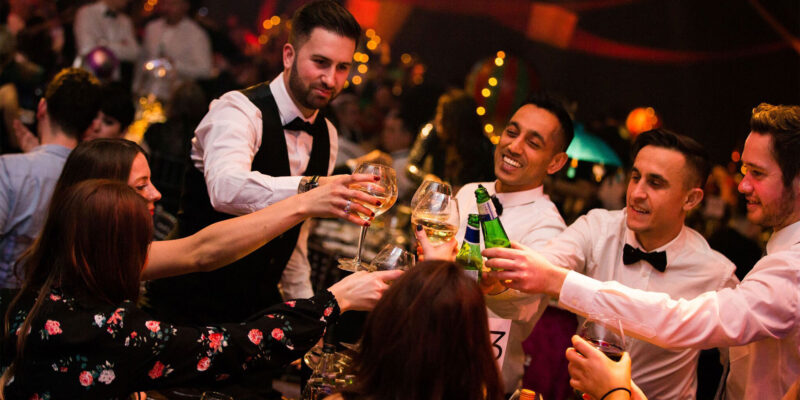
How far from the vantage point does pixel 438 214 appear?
2076 millimetres

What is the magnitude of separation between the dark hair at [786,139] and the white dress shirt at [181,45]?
19.3 ft

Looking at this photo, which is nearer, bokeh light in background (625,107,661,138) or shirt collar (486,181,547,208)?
shirt collar (486,181,547,208)

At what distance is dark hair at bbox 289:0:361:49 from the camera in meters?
2.59

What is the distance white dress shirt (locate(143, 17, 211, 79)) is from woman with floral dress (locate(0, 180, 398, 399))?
564 cm

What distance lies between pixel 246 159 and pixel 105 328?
0.86 meters

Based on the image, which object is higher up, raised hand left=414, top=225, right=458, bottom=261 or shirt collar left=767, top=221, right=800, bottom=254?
shirt collar left=767, top=221, right=800, bottom=254

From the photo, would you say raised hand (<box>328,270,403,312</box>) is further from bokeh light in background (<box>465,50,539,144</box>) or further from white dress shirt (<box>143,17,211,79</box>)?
white dress shirt (<box>143,17,211,79</box>)

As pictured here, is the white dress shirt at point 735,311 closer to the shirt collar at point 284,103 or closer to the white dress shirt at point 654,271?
the white dress shirt at point 654,271

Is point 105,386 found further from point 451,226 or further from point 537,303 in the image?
point 537,303

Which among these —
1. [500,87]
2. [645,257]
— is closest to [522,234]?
[645,257]

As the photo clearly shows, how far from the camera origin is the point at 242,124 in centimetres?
253

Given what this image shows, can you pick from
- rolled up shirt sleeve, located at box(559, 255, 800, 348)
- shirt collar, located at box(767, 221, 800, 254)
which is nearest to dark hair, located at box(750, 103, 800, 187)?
shirt collar, located at box(767, 221, 800, 254)

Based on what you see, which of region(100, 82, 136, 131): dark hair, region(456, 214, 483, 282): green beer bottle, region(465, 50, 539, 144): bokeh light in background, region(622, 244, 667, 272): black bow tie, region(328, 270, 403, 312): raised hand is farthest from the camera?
region(465, 50, 539, 144): bokeh light in background

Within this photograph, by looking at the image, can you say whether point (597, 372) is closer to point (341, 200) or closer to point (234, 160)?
point (341, 200)
